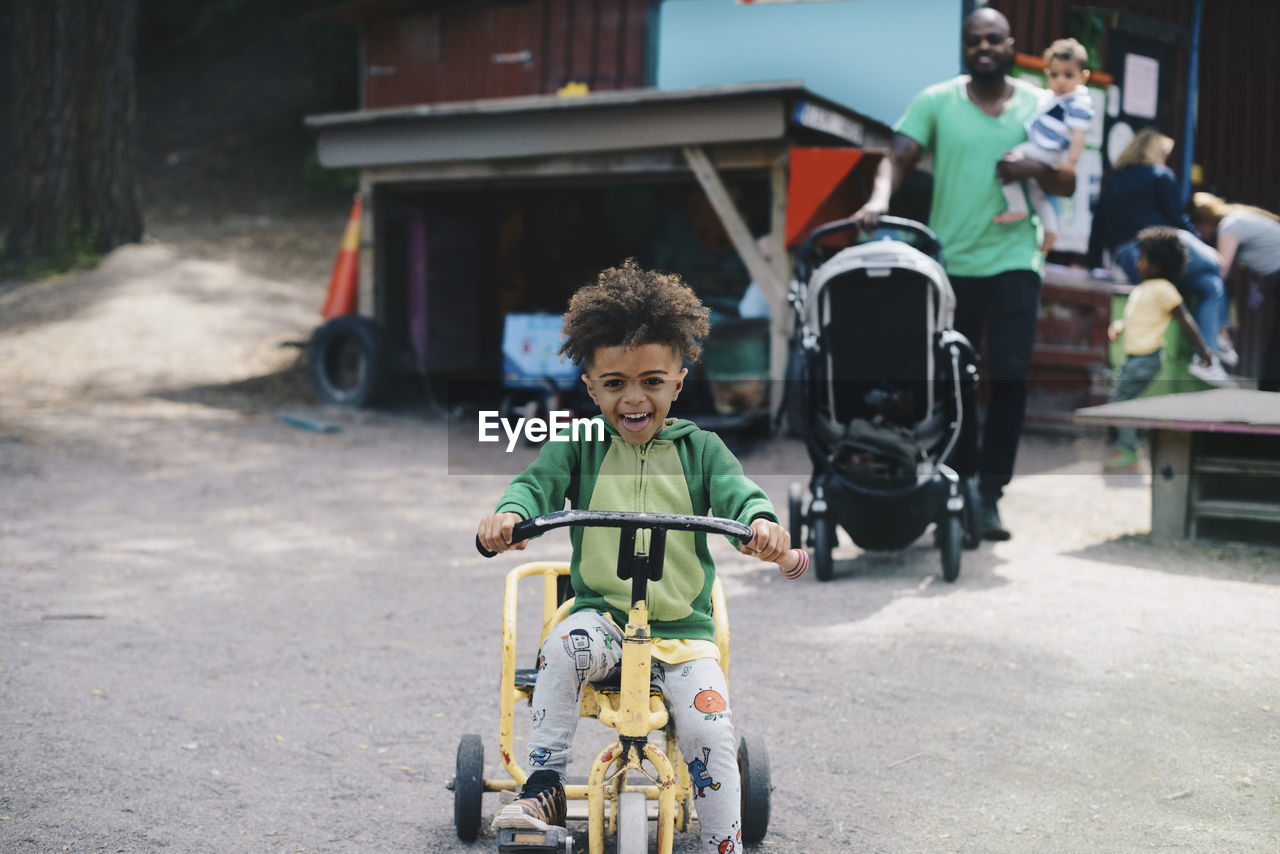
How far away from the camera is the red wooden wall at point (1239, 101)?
13031 mm

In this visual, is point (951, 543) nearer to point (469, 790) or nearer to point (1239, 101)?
point (469, 790)

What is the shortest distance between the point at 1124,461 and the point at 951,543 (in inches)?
150

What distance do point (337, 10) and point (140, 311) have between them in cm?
377

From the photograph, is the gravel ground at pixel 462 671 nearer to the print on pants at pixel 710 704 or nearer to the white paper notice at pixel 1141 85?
the print on pants at pixel 710 704

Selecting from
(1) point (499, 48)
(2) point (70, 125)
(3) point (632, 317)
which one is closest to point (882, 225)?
(3) point (632, 317)

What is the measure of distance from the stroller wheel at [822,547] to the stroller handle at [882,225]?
3.83ft

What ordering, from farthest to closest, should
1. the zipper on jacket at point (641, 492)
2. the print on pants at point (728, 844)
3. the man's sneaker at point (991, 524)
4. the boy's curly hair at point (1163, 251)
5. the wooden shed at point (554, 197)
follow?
the wooden shed at point (554, 197), the boy's curly hair at point (1163, 251), the man's sneaker at point (991, 524), the zipper on jacket at point (641, 492), the print on pants at point (728, 844)

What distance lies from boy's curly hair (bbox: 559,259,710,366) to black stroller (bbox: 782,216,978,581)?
9.20ft

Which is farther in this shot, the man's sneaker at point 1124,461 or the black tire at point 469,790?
the man's sneaker at point 1124,461

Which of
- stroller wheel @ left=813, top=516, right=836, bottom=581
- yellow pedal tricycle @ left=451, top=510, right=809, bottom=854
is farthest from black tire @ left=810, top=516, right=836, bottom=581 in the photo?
yellow pedal tricycle @ left=451, top=510, right=809, bottom=854

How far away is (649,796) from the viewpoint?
8.79 ft

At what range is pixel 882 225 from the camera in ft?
19.0

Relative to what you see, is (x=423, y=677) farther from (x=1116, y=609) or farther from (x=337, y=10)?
(x=337, y=10)

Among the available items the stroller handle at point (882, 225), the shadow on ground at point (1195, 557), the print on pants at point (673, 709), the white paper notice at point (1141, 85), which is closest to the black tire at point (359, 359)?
the stroller handle at point (882, 225)
